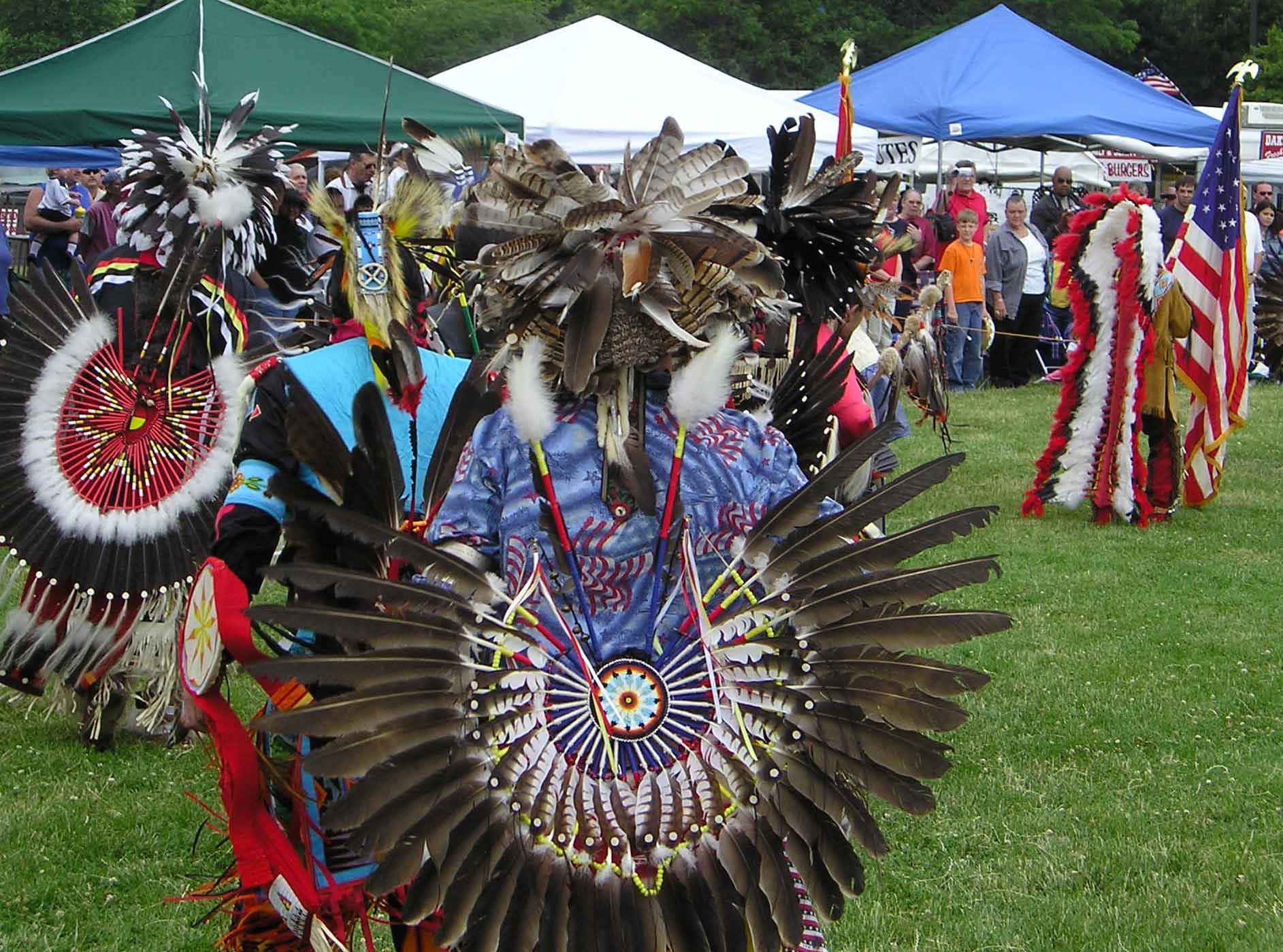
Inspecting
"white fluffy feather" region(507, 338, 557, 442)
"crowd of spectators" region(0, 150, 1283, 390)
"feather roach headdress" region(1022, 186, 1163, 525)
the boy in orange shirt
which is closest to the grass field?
"feather roach headdress" region(1022, 186, 1163, 525)

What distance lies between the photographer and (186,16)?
696 centimetres

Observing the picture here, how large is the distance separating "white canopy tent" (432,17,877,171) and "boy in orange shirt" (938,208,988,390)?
1925mm

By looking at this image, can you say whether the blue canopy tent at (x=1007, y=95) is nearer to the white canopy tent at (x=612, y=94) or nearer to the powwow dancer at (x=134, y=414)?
the white canopy tent at (x=612, y=94)

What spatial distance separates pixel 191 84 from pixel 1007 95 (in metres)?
9.92

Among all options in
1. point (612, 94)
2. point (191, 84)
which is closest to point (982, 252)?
point (612, 94)

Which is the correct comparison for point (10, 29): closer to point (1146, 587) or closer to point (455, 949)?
point (1146, 587)

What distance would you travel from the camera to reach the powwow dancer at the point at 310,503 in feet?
8.01

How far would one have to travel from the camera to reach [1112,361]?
26.9 ft

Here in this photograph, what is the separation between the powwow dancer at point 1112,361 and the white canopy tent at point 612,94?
344 centimetres

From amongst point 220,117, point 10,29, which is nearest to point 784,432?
point 220,117

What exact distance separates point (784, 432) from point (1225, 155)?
20.7 feet

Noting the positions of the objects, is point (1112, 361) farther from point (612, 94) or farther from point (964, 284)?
point (964, 284)

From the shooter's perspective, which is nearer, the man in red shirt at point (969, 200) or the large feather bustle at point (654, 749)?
the large feather bustle at point (654, 749)

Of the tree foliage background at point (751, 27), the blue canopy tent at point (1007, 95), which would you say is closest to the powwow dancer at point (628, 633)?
the blue canopy tent at point (1007, 95)
